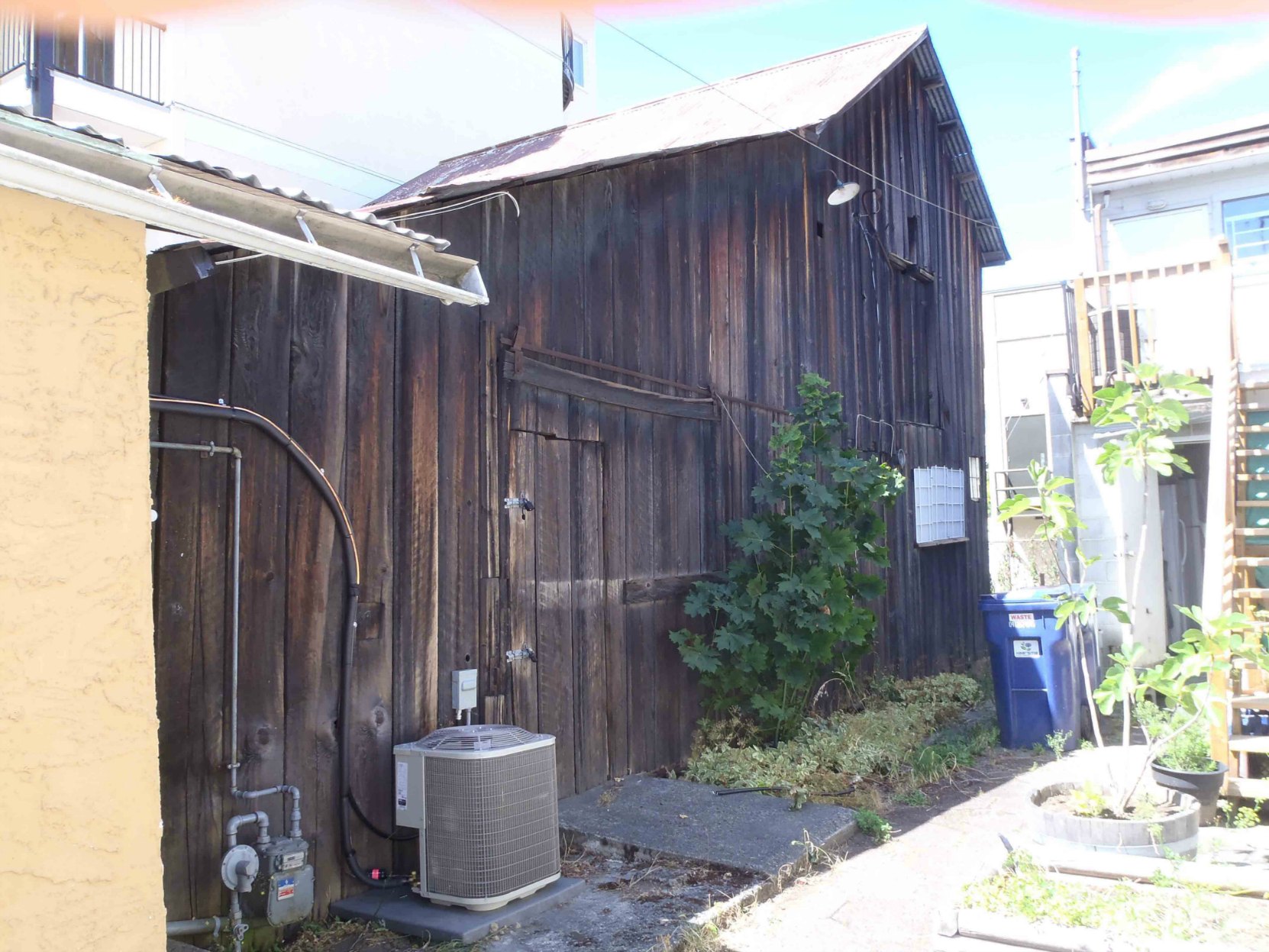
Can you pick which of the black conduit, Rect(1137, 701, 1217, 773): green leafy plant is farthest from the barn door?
Rect(1137, 701, 1217, 773): green leafy plant

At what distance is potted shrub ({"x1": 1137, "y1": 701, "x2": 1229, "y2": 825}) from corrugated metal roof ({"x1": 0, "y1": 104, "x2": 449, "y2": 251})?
448 cm

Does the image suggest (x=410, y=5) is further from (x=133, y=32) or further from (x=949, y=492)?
(x=949, y=492)

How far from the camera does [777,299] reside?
8.52 m

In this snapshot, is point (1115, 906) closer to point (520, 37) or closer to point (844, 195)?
point (844, 195)

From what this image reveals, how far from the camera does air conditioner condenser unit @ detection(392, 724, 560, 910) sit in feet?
13.7

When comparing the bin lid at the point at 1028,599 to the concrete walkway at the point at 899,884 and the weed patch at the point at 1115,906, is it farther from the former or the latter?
the weed patch at the point at 1115,906

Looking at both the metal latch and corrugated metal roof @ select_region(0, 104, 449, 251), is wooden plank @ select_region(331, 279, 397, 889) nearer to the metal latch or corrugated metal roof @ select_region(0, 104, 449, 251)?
the metal latch

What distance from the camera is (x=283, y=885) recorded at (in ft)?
12.6

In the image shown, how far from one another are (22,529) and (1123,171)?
17.4 m

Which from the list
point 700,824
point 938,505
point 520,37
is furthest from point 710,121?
point 520,37

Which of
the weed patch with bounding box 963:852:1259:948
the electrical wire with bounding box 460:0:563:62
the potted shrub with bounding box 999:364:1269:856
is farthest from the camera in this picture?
the electrical wire with bounding box 460:0:563:62

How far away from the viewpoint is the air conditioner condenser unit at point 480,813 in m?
4.18

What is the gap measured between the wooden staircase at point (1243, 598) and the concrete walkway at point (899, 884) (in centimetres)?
125

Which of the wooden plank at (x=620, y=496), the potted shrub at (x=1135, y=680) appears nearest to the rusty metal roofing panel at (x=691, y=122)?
the wooden plank at (x=620, y=496)
